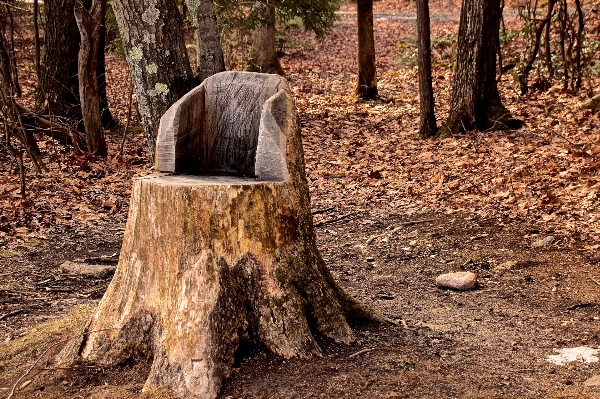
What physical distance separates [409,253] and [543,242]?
1212mm

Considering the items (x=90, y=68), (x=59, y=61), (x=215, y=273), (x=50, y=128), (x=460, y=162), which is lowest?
(x=215, y=273)

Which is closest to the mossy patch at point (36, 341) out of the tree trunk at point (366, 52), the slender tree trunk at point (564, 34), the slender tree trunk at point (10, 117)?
the slender tree trunk at point (10, 117)

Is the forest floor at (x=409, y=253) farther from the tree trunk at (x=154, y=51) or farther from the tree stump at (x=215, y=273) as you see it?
the tree trunk at (x=154, y=51)

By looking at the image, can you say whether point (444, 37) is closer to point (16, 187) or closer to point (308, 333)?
point (16, 187)

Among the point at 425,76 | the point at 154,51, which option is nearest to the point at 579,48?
the point at 425,76

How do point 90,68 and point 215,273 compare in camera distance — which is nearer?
point 215,273

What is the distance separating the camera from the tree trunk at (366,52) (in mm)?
14516

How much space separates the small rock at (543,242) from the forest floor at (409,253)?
42mm

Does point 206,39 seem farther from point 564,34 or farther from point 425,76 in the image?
point 564,34

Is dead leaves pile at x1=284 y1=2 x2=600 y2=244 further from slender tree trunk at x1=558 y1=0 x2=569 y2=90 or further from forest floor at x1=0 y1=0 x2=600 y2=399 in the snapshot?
slender tree trunk at x1=558 y1=0 x2=569 y2=90

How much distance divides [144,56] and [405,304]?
2803 mm

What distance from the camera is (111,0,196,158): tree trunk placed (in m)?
5.43

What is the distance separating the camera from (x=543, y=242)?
6258 millimetres

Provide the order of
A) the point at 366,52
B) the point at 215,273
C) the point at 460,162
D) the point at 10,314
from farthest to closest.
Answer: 1. the point at 366,52
2. the point at 460,162
3. the point at 10,314
4. the point at 215,273
